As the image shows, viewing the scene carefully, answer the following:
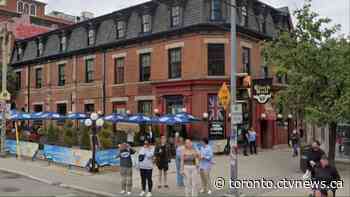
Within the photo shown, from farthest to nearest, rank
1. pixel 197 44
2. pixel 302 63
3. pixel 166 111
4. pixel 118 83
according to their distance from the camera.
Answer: pixel 118 83
pixel 166 111
pixel 197 44
pixel 302 63

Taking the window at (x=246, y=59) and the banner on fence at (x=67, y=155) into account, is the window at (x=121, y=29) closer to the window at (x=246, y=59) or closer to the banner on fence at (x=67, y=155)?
the window at (x=246, y=59)

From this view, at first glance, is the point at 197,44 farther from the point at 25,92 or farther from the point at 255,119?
the point at 25,92

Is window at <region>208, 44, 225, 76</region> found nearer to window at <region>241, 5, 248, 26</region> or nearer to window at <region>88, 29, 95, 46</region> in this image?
window at <region>241, 5, 248, 26</region>

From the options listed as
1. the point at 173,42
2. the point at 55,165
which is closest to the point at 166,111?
the point at 173,42

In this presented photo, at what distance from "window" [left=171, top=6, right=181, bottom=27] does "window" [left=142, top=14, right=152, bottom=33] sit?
226 centimetres

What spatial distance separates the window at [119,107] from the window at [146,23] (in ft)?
18.8

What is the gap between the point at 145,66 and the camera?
30203 millimetres

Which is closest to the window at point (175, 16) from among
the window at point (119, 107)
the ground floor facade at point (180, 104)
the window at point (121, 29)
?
the ground floor facade at point (180, 104)

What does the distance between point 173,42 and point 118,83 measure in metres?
6.47

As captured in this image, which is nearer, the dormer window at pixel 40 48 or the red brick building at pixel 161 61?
the red brick building at pixel 161 61

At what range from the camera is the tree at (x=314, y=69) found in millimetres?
15992

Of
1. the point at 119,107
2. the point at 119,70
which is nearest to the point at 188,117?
the point at 119,107

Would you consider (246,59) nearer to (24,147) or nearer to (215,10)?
(215,10)

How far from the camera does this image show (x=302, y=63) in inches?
672
